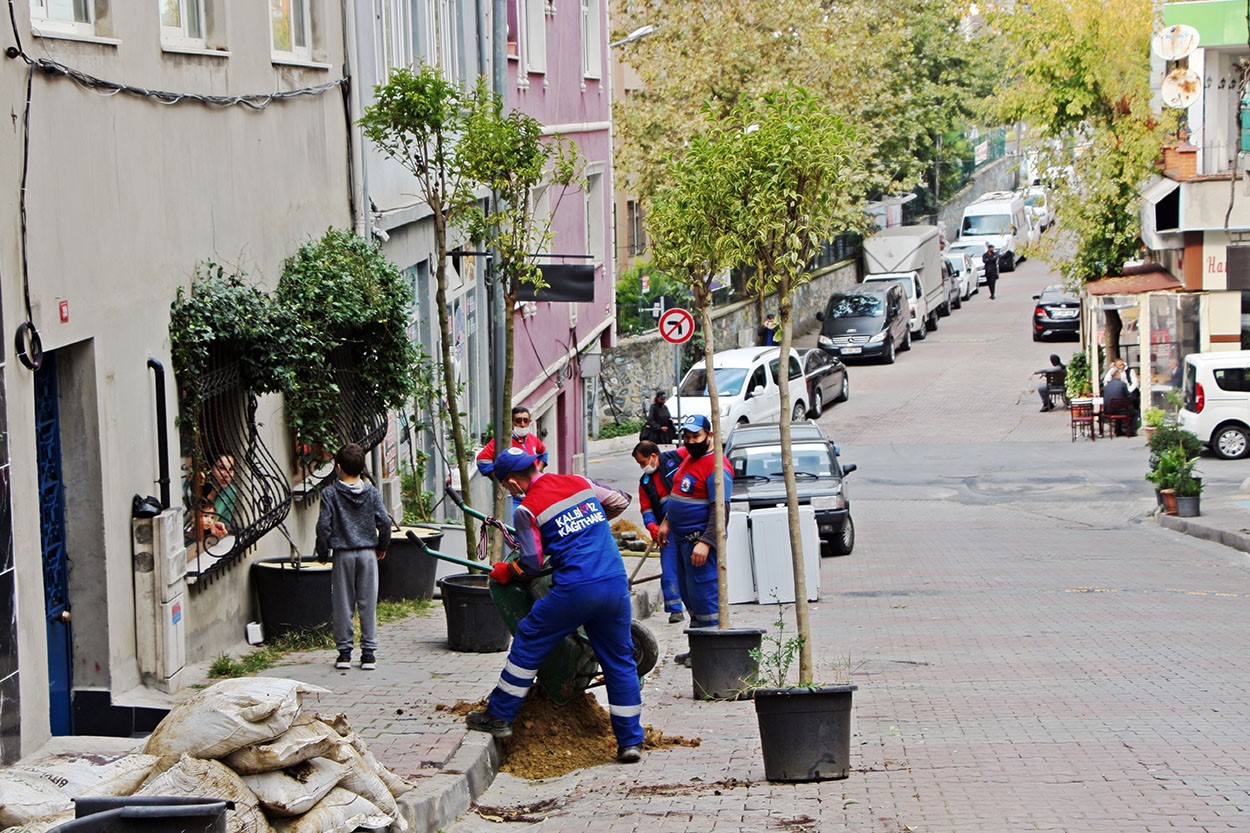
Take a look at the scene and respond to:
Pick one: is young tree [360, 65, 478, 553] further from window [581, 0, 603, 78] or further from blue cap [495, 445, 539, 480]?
window [581, 0, 603, 78]

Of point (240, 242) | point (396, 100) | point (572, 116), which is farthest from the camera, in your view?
point (572, 116)

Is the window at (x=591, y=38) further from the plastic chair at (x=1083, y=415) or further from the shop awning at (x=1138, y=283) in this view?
the plastic chair at (x=1083, y=415)

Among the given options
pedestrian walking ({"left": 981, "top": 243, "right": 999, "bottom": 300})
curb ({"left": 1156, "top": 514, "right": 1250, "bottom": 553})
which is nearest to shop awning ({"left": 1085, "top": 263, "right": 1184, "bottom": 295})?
curb ({"left": 1156, "top": 514, "right": 1250, "bottom": 553})

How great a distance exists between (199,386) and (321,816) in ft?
13.4

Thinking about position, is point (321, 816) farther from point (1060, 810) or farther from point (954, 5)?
point (954, 5)

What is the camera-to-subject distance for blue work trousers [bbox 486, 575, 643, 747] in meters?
8.36

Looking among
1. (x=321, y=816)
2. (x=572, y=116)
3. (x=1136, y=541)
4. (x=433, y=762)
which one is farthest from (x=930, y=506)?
(x=321, y=816)

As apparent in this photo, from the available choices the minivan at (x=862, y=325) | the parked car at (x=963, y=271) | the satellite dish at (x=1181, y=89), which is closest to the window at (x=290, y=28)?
the satellite dish at (x=1181, y=89)

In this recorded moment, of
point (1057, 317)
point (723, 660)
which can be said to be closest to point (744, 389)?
point (1057, 317)

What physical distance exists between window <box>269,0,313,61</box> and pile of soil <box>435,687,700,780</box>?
5.55 m

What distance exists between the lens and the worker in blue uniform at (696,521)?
38.7 feet

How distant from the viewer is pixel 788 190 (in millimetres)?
8906

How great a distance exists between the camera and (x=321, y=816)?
658cm

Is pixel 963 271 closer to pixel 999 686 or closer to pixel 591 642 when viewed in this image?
pixel 999 686
